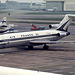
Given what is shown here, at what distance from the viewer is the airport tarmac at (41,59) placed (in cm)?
3900

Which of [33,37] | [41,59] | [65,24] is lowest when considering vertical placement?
[41,59]

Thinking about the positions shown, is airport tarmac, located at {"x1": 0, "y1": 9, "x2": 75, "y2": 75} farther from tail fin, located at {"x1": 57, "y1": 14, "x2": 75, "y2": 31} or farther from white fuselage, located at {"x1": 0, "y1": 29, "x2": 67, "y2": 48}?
tail fin, located at {"x1": 57, "y1": 14, "x2": 75, "y2": 31}

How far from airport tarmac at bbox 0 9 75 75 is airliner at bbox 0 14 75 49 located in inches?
63.5

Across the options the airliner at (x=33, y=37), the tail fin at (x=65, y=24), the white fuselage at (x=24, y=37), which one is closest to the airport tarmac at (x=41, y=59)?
the airliner at (x=33, y=37)

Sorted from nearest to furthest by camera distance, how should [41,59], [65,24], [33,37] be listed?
[41,59] < [33,37] < [65,24]

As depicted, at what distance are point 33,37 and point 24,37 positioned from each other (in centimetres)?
229

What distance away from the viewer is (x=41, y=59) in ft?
153

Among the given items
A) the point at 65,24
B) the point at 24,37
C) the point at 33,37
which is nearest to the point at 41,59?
the point at 24,37

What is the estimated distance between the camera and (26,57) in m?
48.8

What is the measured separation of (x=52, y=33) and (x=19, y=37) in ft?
26.3

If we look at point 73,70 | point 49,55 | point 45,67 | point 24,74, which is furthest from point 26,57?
point 24,74

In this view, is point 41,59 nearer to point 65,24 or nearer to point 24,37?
point 24,37

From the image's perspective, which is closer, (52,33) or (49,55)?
(49,55)

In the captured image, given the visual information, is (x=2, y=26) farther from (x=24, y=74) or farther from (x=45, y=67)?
(x=24, y=74)
